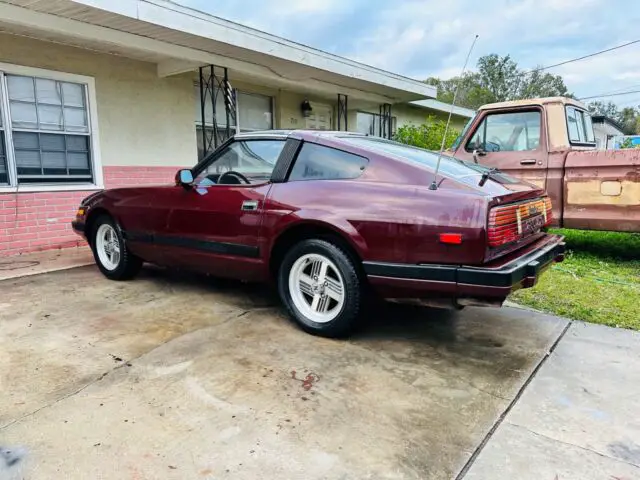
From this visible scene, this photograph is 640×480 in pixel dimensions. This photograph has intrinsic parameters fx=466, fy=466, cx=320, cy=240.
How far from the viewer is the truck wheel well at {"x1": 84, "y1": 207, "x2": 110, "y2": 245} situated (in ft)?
16.3

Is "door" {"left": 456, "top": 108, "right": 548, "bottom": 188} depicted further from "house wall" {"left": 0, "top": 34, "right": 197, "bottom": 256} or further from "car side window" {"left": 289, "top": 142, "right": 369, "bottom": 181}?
"house wall" {"left": 0, "top": 34, "right": 197, "bottom": 256}

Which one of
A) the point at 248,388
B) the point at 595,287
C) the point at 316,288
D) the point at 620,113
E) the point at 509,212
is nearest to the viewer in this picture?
the point at 248,388

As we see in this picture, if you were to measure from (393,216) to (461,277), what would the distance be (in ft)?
1.86

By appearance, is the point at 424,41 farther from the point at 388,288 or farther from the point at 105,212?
the point at 105,212

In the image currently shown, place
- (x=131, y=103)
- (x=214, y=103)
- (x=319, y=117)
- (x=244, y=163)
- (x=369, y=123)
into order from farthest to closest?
(x=369, y=123)
(x=319, y=117)
(x=214, y=103)
(x=131, y=103)
(x=244, y=163)

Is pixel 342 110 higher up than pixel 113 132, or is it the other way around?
pixel 342 110

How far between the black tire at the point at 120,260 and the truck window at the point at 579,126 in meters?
5.38

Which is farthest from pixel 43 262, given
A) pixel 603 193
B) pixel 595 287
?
pixel 603 193

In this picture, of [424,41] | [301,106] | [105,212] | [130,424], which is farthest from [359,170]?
[301,106]

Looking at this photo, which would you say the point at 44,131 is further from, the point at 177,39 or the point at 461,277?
the point at 461,277

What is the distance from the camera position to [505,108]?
6156 mm

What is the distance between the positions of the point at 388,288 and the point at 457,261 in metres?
0.51

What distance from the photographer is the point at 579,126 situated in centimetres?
619

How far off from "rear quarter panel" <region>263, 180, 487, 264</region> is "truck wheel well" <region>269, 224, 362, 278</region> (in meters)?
0.08
